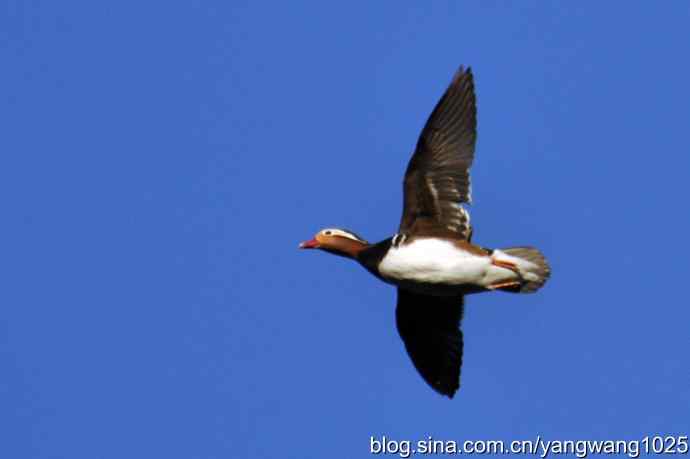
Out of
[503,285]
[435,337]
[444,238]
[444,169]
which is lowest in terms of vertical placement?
[435,337]

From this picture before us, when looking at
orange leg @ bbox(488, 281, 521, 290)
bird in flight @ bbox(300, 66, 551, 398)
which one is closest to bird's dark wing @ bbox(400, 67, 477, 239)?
bird in flight @ bbox(300, 66, 551, 398)

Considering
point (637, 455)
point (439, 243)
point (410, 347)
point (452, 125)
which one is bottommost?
point (637, 455)

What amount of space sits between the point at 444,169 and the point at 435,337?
1.73 metres

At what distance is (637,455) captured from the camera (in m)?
13.0

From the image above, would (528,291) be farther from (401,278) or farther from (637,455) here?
(637,455)

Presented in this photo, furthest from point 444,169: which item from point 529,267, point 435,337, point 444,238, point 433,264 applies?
point 435,337

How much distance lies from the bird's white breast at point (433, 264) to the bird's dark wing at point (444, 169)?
207mm

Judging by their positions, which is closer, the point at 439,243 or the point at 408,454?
the point at 439,243

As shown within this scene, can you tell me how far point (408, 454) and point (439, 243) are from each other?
2216mm

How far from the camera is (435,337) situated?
1298 cm

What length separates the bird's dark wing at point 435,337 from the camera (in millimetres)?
12945

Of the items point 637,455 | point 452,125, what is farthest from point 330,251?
point 637,455

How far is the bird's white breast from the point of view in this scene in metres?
11.8

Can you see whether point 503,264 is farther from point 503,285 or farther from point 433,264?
point 433,264
